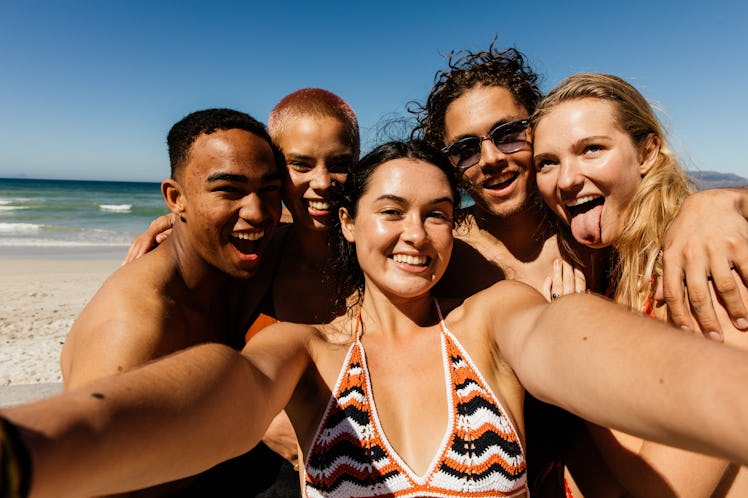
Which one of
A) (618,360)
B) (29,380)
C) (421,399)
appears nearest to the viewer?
(618,360)

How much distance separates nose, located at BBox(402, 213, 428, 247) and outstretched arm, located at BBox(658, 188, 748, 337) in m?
1.10

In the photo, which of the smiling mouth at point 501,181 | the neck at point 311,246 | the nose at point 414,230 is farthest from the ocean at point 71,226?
the nose at point 414,230

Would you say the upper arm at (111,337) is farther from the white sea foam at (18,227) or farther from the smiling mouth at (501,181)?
the white sea foam at (18,227)

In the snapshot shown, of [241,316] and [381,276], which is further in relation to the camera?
[241,316]

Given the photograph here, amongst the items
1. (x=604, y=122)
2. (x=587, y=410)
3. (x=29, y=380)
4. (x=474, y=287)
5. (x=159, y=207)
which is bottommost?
(x=159, y=207)

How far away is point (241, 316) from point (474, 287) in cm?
168

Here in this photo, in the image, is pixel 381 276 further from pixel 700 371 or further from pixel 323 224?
pixel 700 371

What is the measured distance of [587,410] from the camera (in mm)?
1538

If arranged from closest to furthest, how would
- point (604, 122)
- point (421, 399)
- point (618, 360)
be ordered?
1. point (618, 360)
2. point (421, 399)
3. point (604, 122)

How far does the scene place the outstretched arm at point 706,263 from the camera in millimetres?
1788

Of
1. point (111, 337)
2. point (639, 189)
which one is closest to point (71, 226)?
point (111, 337)

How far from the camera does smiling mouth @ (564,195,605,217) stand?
2945 mm

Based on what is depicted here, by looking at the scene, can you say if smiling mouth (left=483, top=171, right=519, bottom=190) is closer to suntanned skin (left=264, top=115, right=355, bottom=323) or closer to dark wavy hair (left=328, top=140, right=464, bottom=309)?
dark wavy hair (left=328, top=140, right=464, bottom=309)

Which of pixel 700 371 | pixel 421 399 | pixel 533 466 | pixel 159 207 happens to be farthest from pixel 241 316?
pixel 159 207
